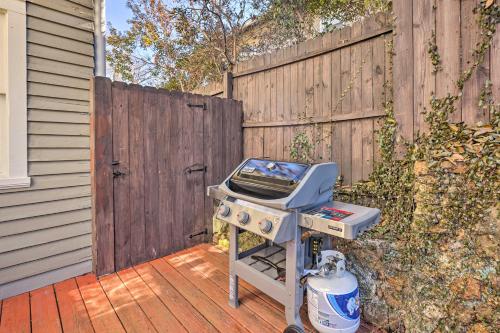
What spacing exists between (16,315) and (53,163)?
124 cm

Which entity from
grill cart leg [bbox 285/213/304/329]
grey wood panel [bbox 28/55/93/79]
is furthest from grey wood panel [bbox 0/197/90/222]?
grill cart leg [bbox 285/213/304/329]

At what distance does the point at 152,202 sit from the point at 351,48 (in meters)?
2.45

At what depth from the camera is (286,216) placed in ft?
5.06

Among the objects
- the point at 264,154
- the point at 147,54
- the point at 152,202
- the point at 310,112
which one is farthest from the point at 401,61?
the point at 147,54

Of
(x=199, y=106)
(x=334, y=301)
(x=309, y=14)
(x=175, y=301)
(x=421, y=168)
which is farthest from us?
(x=309, y=14)

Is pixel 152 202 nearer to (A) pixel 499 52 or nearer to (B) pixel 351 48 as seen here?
(B) pixel 351 48

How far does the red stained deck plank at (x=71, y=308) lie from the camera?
6.04ft

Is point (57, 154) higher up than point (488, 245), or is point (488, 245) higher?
point (57, 154)

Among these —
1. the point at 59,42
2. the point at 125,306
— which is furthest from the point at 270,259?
the point at 59,42

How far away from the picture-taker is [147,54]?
22.6 feet

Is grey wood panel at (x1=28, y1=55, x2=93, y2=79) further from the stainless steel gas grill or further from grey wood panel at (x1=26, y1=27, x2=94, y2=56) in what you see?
the stainless steel gas grill

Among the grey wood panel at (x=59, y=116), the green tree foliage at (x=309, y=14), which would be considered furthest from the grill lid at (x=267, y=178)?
the green tree foliage at (x=309, y=14)

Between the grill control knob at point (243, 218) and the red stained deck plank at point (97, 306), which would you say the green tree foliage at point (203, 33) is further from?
the red stained deck plank at point (97, 306)

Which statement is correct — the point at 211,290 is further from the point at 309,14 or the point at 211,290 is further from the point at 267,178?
the point at 309,14
